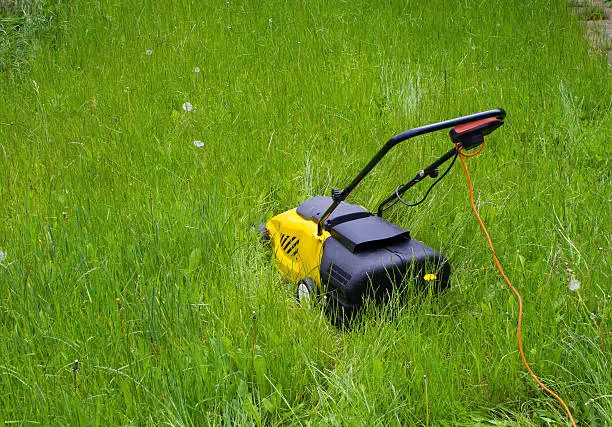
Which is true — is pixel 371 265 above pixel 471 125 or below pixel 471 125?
below

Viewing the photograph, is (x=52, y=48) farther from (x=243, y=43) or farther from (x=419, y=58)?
(x=419, y=58)

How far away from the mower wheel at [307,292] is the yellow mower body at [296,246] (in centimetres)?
4

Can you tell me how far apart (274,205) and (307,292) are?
726 mm

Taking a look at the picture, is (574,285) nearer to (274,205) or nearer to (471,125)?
(471,125)

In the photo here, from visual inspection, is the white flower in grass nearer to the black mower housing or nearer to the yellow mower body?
the black mower housing

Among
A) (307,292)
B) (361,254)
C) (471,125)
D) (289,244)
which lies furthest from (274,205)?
(471,125)

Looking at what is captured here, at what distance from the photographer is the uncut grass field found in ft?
6.22

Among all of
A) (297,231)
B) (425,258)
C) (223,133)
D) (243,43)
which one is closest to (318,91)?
(223,133)

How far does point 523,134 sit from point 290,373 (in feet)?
6.89

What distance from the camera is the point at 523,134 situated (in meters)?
3.50

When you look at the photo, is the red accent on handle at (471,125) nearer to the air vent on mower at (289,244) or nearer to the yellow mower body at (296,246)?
the yellow mower body at (296,246)

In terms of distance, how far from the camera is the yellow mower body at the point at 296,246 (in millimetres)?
2537

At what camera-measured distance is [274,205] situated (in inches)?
123

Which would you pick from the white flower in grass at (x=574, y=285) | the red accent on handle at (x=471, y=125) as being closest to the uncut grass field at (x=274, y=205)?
the white flower in grass at (x=574, y=285)
